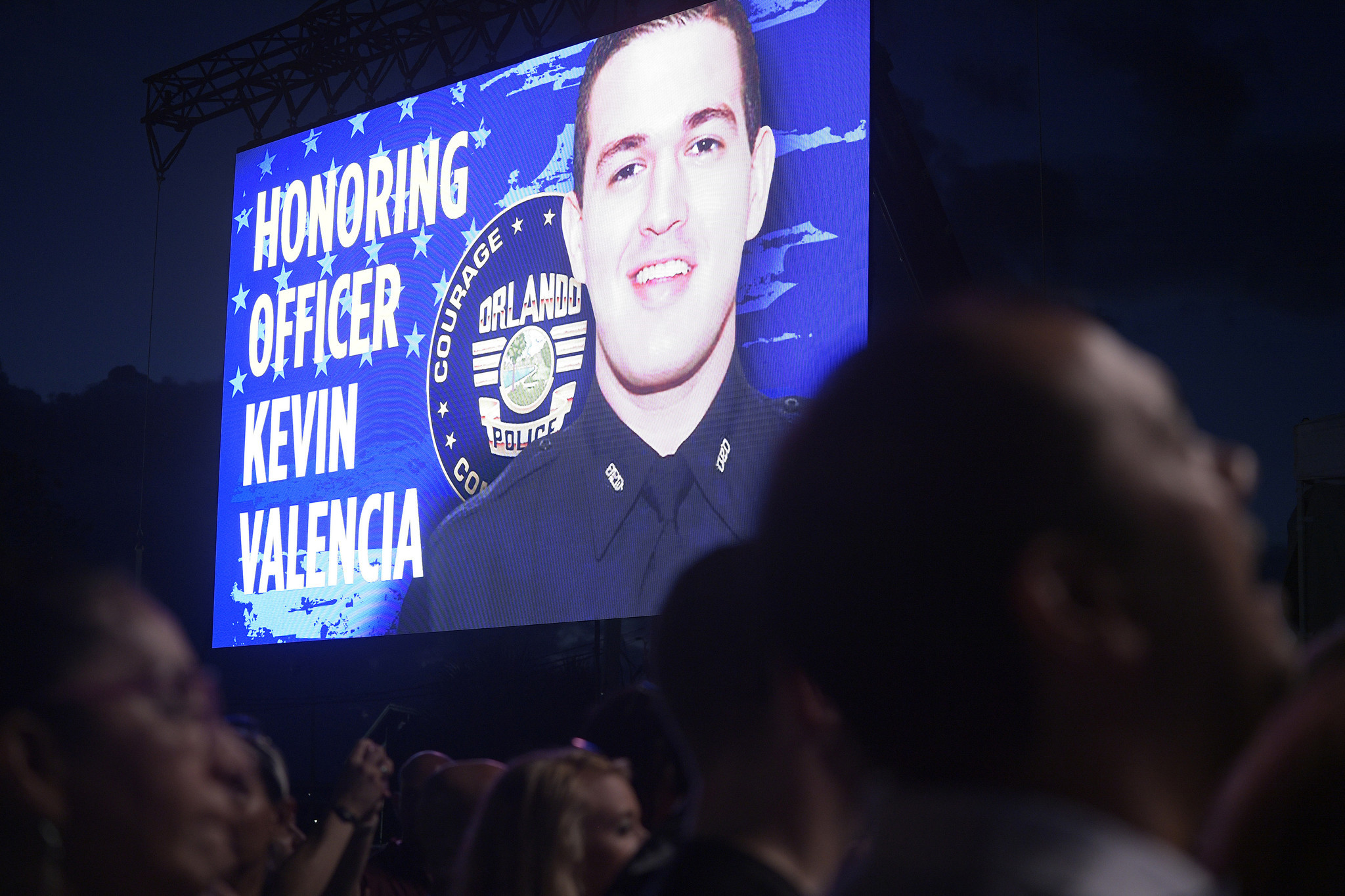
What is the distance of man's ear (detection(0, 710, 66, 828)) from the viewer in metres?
1.16

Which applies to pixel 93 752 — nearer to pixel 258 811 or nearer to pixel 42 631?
pixel 42 631

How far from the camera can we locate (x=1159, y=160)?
19.5 metres

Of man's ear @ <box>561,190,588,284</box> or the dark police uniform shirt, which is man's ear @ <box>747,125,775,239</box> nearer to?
the dark police uniform shirt

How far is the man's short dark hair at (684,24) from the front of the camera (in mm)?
6527

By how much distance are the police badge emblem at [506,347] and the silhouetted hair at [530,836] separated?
4966 mm

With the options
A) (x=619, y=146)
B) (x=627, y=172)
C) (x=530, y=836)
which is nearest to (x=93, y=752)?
(x=530, y=836)

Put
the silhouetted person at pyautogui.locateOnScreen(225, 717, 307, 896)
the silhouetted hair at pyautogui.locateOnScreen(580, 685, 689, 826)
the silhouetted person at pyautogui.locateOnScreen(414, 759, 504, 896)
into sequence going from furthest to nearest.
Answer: the silhouetted person at pyautogui.locateOnScreen(414, 759, 504, 896)
the silhouetted hair at pyautogui.locateOnScreen(580, 685, 689, 826)
the silhouetted person at pyautogui.locateOnScreen(225, 717, 307, 896)

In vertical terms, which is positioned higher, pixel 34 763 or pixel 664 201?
pixel 664 201

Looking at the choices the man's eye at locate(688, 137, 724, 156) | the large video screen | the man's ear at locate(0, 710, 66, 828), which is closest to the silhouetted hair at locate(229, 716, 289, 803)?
the man's ear at locate(0, 710, 66, 828)

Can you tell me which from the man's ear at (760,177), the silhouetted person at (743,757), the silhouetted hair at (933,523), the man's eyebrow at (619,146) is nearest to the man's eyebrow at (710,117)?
the man's ear at (760,177)

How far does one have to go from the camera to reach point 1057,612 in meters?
0.64

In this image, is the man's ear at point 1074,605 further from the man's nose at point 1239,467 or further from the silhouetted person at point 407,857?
the silhouetted person at point 407,857

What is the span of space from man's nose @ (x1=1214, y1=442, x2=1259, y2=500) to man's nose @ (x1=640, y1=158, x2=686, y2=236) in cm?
605

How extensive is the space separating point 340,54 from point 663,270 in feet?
14.2
